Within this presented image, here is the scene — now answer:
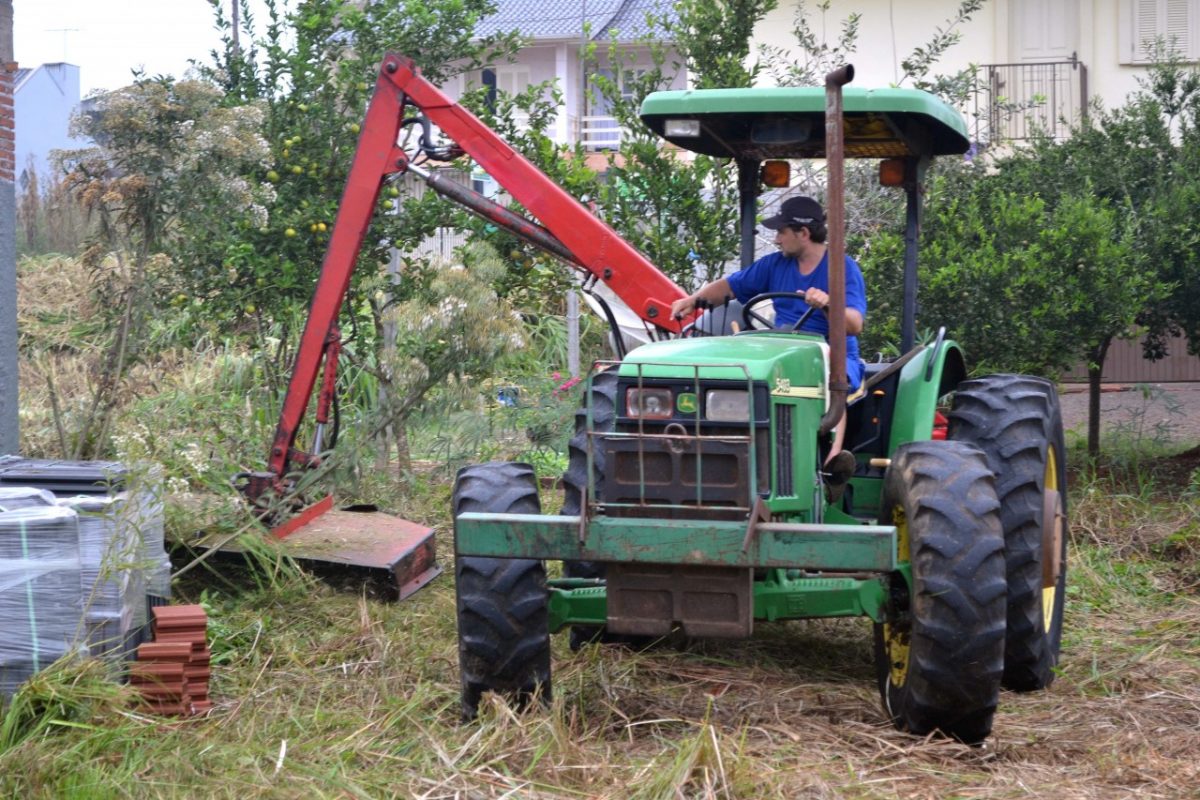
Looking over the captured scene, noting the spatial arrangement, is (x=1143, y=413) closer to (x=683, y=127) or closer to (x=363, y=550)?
(x=683, y=127)

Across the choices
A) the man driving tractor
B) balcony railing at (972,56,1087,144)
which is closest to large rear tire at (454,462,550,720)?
the man driving tractor

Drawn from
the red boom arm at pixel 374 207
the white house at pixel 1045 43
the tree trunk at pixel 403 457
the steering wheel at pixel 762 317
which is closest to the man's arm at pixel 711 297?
the steering wheel at pixel 762 317

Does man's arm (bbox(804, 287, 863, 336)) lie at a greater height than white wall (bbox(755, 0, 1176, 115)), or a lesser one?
lesser

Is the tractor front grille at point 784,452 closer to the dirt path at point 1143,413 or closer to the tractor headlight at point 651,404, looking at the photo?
the tractor headlight at point 651,404

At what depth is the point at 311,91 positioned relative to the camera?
988 centimetres

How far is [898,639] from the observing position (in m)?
5.39

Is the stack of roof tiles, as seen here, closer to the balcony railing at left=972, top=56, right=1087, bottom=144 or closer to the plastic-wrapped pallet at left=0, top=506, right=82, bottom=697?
the plastic-wrapped pallet at left=0, top=506, right=82, bottom=697

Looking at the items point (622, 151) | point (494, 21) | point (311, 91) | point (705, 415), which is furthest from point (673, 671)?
point (494, 21)

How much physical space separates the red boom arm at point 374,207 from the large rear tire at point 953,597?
8.67 feet

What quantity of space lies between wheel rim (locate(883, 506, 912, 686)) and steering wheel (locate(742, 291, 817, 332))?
0.98m

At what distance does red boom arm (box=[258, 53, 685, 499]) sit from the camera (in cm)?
A: 747

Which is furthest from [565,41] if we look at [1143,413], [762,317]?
[762,317]

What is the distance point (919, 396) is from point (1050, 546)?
779mm

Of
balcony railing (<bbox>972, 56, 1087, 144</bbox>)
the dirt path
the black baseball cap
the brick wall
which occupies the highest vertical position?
balcony railing (<bbox>972, 56, 1087, 144</bbox>)
